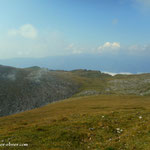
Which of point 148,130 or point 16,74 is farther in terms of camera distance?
point 16,74

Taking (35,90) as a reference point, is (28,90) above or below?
above

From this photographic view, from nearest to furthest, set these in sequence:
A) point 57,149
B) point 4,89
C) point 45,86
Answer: point 57,149 < point 4,89 < point 45,86

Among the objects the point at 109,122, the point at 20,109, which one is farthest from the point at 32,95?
the point at 109,122

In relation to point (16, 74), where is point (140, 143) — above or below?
below

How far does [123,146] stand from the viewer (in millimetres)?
15500

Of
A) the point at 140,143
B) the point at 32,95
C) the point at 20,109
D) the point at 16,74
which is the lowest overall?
the point at 20,109

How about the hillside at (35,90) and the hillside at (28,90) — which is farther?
the hillside at (35,90)

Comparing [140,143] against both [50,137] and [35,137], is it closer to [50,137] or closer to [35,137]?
[50,137]

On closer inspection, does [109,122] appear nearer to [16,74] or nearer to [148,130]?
[148,130]

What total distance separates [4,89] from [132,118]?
303ft

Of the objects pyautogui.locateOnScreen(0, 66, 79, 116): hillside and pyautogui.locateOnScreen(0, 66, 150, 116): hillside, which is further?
pyautogui.locateOnScreen(0, 66, 150, 116): hillside

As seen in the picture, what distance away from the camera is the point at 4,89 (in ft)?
322

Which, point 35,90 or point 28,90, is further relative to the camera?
point 35,90

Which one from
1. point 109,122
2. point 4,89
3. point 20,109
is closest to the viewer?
point 109,122
